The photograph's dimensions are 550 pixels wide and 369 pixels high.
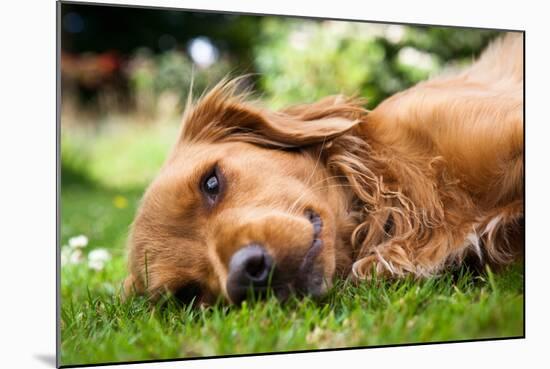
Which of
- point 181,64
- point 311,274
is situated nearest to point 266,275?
point 311,274

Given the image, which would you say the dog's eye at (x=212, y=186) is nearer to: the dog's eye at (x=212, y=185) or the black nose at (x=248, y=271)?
the dog's eye at (x=212, y=185)

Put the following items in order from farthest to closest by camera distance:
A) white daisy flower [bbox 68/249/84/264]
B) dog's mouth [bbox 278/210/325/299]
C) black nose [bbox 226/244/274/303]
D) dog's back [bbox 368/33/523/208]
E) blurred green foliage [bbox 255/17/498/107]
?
white daisy flower [bbox 68/249/84/264], blurred green foliage [bbox 255/17/498/107], dog's back [bbox 368/33/523/208], dog's mouth [bbox 278/210/325/299], black nose [bbox 226/244/274/303]

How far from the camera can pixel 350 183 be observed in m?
3.30

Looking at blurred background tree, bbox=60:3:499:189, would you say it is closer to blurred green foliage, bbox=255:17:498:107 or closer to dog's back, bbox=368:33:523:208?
blurred green foliage, bbox=255:17:498:107

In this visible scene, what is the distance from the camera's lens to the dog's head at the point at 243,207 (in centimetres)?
280

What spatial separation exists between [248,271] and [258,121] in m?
0.81

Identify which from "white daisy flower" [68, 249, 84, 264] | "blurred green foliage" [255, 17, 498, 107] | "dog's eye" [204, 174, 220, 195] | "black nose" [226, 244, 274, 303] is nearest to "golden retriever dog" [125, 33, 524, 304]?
"dog's eye" [204, 174, 220, 195]

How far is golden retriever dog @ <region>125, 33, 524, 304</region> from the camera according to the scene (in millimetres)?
3033

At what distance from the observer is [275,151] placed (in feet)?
10.7

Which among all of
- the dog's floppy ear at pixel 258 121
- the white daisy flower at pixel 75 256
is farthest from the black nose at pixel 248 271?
the white daisy flower at pixel 75 256

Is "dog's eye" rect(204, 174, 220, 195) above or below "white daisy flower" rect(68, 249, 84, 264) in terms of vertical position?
above

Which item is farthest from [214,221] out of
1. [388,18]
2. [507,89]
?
[507,89]

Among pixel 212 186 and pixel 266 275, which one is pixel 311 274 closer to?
pixel 266 275
